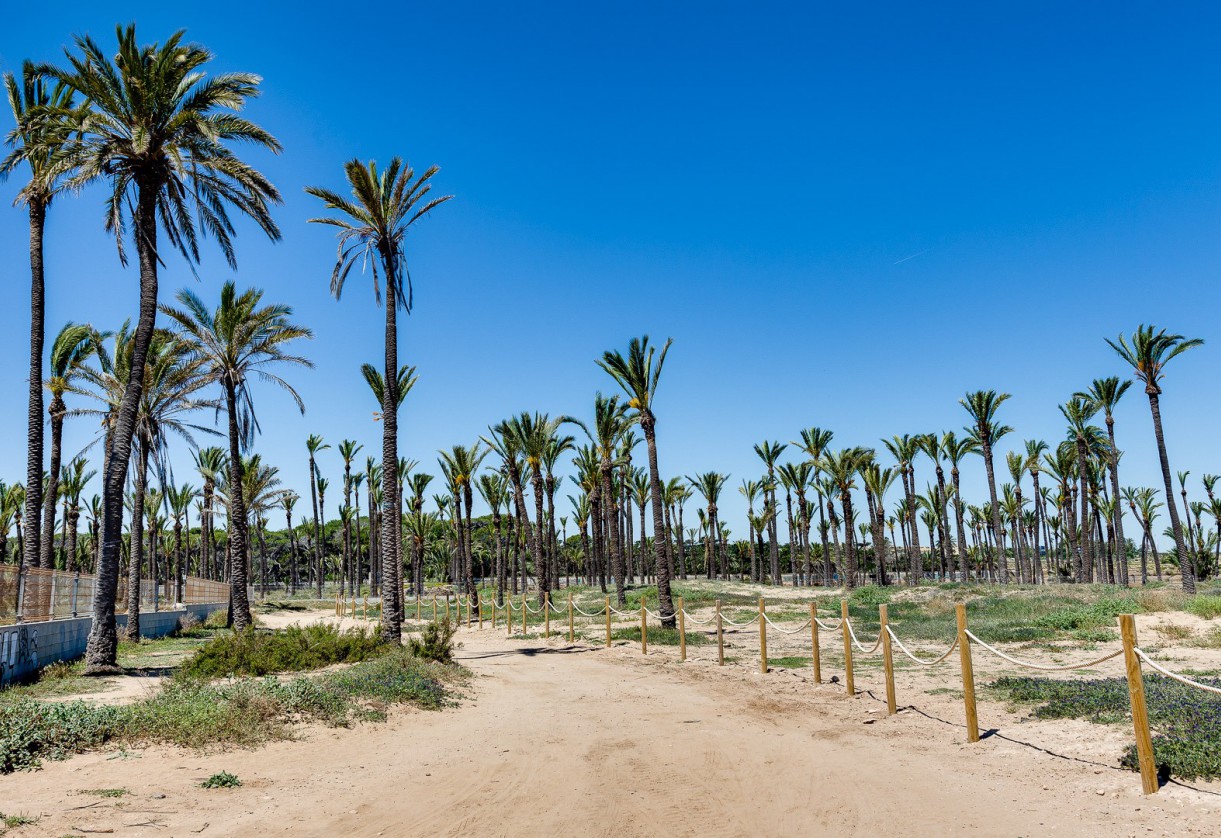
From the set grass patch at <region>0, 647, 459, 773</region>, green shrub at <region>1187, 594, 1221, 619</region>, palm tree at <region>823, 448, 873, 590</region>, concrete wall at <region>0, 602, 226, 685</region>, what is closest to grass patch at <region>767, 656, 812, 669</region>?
grass patch at <region>0, 647, 459, 773</region>

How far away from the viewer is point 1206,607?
1869cm

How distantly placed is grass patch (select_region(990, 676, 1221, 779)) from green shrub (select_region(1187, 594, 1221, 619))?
956cm

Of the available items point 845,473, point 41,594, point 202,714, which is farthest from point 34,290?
point 845,473

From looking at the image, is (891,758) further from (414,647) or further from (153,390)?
(153,390)

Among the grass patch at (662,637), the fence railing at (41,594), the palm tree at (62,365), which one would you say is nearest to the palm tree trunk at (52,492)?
the palm tree at (62,365)

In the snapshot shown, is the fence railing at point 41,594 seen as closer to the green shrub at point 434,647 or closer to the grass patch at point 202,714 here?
the grass patch at point 202,714

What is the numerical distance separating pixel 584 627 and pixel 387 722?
16.4 meters

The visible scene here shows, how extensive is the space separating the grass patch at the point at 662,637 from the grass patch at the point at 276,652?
24.1ft

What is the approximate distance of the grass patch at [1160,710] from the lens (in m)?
6.44

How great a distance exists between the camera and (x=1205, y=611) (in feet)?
60.6

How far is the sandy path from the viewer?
19.0 feet

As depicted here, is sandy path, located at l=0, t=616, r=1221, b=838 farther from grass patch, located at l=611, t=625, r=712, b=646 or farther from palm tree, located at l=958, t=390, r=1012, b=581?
palm tree, located at l=958, t=390, r=1012, b=581

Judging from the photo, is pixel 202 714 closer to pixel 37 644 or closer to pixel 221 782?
pixel 221 782

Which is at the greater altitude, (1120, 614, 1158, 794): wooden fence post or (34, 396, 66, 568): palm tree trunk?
(34, 396, 66, 568): palm tree trunk
